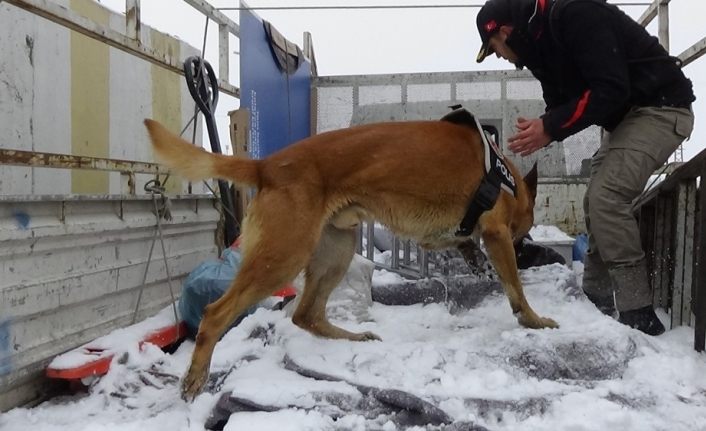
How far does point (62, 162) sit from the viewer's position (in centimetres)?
266

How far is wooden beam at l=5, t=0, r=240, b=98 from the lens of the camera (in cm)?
257

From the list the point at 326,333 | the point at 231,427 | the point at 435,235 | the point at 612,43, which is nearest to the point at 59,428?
the point at 231,427

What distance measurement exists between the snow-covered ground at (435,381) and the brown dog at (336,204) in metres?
0.23

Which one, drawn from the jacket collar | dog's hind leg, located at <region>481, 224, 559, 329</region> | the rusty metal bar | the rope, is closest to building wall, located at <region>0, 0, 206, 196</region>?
the rusty metal bar

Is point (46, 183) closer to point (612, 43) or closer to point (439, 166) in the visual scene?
point (439, 166)

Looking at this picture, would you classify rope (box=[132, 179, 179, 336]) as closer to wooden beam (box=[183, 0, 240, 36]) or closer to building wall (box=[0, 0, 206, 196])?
building wall (box=[0, 0, 206, 196])

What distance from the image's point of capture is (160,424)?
2172mm

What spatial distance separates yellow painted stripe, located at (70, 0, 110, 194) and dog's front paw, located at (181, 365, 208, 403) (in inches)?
90.2

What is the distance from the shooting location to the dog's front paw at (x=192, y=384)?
91.8 inches

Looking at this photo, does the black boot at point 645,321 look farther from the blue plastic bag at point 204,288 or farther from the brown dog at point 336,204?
the blue plastic bag at point 204,288

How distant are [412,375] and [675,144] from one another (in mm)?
1941

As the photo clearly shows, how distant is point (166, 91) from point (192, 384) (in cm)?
359

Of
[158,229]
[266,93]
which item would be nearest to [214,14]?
[266,93]

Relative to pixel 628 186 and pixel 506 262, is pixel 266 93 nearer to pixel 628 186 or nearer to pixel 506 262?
pixel 506 262
